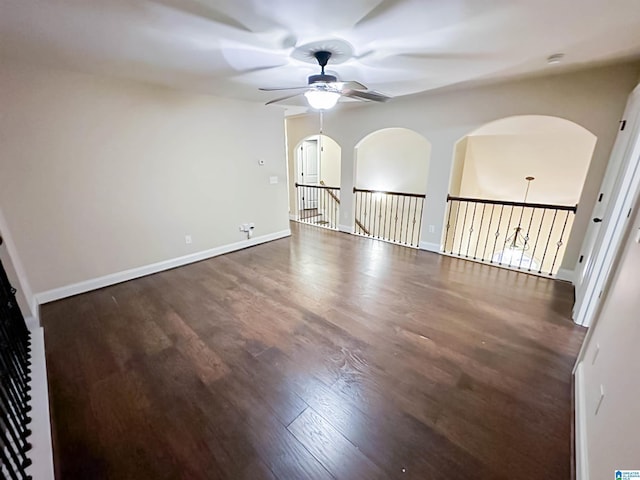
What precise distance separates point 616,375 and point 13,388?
3.24 m

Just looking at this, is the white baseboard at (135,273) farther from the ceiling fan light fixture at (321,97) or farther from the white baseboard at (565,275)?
the white baseboard at (565,275)

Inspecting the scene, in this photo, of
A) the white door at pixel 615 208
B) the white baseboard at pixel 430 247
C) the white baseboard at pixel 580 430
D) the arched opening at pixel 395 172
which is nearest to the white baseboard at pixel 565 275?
the white door at pixel 615 208

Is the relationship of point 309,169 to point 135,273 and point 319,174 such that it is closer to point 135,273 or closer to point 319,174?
point 319,174

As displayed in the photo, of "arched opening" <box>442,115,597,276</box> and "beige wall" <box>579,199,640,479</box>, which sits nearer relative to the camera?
"beige wall" <box>579,199,640,479</box>

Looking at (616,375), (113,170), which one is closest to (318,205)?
(113,170)

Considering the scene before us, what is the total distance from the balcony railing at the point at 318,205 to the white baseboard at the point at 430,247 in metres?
3.07

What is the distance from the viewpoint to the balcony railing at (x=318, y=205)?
754 cm

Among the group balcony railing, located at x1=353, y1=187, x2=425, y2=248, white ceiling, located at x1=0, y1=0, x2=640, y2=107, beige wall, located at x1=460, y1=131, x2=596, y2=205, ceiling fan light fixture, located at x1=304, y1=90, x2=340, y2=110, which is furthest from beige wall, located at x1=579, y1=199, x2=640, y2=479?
beige wall, located at x1=460, y1=131, x2=596, y2=205

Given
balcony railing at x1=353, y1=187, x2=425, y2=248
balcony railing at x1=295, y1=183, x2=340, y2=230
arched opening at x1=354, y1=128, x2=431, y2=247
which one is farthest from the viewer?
balcony railing at x1=295, y1=183, x2=340, y2=230

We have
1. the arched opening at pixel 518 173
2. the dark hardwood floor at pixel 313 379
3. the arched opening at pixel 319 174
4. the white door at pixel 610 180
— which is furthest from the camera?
the arched opening at pixel 319 174

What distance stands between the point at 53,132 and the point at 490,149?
7075 mm

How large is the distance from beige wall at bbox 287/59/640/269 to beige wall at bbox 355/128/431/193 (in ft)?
4.50

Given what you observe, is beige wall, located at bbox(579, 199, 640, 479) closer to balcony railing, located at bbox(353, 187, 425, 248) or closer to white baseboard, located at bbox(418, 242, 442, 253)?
white baseboard, located at bbox(418, 242, 442, 253)

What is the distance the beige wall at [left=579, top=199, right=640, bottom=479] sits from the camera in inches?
42.5
